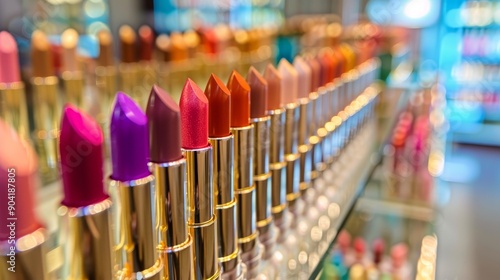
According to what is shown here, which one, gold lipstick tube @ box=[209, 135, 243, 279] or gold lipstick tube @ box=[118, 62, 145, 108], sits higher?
gold lipstick tube @ box=[118, 62, 145, 108]

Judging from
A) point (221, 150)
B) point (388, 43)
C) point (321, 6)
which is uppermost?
point (321, 6)

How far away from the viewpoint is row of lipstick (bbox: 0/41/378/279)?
0.32 m

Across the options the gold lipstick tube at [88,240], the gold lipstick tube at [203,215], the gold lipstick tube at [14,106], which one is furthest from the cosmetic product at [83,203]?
the gold lipstick tube at [14,106]

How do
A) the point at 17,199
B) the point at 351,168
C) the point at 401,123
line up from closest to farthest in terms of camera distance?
the point at 17,199 < the point at 351,168 < the point at 401,123

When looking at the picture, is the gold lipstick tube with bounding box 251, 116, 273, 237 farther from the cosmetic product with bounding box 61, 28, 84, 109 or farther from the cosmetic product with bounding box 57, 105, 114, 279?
the cosmetic product with bounding box 61, 28, 84, 109

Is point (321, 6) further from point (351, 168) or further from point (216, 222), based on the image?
point (216, 222)

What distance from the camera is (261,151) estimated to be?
558 millimetres

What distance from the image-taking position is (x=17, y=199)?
0.28m

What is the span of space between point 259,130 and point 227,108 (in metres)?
0.10

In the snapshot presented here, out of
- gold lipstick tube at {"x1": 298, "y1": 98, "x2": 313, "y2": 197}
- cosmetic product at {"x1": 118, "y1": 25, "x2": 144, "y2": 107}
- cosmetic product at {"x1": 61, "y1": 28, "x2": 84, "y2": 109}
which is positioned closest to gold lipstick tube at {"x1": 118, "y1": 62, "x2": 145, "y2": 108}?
cosmetic product at {"x1": 118, "y1": 25, "x2": 144, "y2": 107}

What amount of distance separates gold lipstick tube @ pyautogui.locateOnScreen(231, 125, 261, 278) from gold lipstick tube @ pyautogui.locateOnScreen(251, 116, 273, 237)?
0.06 ft

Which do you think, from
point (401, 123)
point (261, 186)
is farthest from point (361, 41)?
point (261, 186)

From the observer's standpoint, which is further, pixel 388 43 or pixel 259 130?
pixel 388 43

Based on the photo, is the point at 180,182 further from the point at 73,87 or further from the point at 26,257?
the point at 73,87
